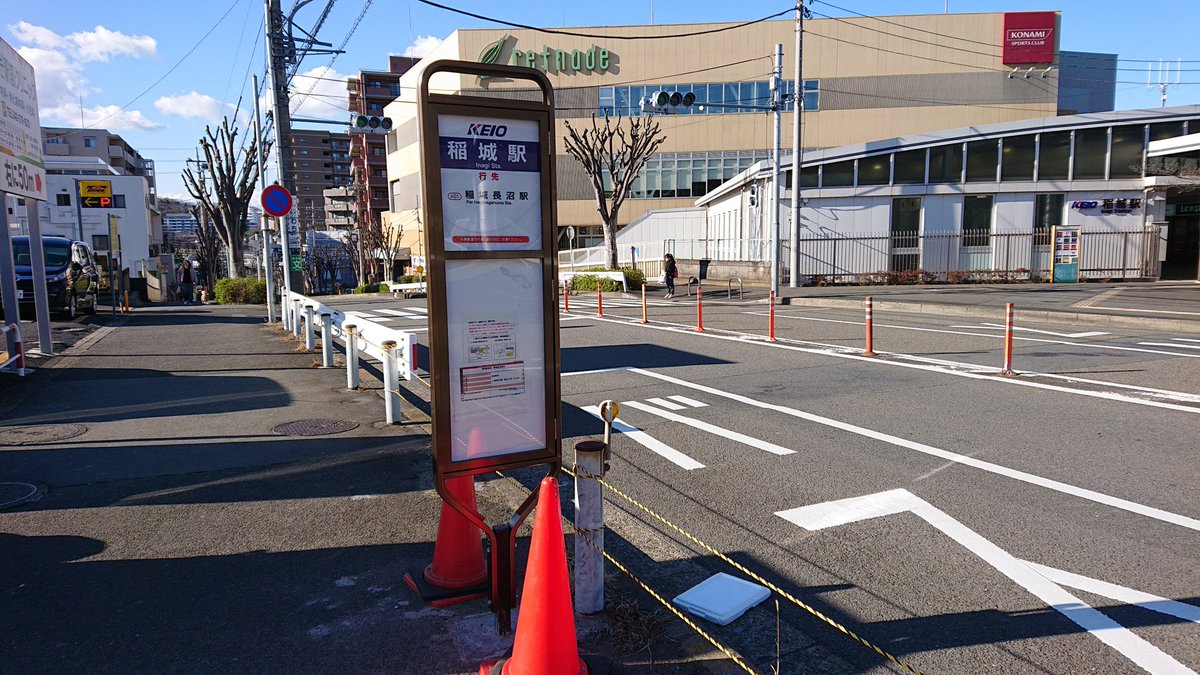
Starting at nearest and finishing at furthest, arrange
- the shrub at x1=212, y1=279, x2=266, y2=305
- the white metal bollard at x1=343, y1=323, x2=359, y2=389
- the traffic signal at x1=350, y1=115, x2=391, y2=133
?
the white metal bollard at x1=343, y1=323, x2=359, y2=389 < the traffic signal at x1=350, y1=115, x2=391, y2=133 < the shrub at x1=212, y1=279, x2=266, y2=305

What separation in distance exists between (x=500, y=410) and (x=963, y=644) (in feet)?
8.14

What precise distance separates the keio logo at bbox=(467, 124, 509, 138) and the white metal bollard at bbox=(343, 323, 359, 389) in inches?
245

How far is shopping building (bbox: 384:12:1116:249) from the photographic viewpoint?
172 ft

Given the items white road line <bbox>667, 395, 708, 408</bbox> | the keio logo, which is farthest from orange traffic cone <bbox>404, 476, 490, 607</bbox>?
white road line <bbox>667, 395, 708, 408</bbox>

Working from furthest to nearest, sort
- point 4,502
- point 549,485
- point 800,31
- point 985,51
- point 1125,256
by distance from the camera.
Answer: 1. point 985,51
2. point 1125,256
3. point 800,31
4. point 4,502
5. point 549,485

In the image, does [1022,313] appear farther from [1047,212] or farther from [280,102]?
[280,102]

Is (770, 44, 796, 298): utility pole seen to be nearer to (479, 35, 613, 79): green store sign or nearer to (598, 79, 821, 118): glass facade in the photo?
(598, 79, 821, 118): glass facade

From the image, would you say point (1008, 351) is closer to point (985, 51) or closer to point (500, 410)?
point (500, 410)

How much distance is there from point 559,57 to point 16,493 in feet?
173

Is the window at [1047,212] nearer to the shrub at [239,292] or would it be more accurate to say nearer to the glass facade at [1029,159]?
the glass facade at [1029,159]

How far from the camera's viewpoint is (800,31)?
26141 mm

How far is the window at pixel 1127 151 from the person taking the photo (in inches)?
1221

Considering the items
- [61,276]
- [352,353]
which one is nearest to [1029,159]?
[352,353]

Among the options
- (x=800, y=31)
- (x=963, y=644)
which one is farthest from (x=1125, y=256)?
(x=963, y=644)
